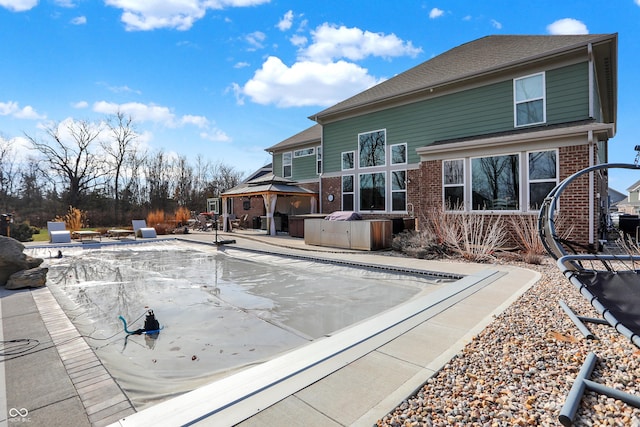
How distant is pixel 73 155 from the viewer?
24328mm

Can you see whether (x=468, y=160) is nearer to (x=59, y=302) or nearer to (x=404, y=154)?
(x=404, y=154)

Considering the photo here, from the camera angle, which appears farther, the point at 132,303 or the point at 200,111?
the point at 200,111

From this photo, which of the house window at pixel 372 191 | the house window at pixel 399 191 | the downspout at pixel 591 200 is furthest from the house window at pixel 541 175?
the house window at pixel 372 191

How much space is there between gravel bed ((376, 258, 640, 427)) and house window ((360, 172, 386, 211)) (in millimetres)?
10319

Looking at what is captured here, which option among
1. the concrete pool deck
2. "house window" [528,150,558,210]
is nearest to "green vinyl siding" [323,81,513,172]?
"house window" [528,150,558,210]

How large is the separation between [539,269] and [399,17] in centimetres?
965

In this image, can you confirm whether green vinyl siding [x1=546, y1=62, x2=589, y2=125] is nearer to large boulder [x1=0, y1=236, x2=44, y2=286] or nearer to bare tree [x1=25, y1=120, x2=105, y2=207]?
large boulder [x1=0, y1=236, x2=44, y2=286]

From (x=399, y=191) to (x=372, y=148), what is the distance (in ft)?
7.82

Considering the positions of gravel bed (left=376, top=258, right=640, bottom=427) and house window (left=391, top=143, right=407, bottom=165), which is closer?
gravel bed (left=376, top=258, right=640, bottom=427)

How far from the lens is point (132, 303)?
17.1 ft

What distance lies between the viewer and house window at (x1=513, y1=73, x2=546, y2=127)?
9656mm

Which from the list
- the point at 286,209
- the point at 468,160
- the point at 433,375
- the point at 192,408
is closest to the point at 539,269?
the point at 468,160

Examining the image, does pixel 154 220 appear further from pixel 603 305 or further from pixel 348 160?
pixel 603 305

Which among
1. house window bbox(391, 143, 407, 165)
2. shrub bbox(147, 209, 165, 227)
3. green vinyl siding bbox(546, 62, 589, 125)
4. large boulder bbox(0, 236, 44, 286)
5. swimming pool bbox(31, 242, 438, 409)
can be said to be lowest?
swimming pool bbox(31, 242, 438, 409)
